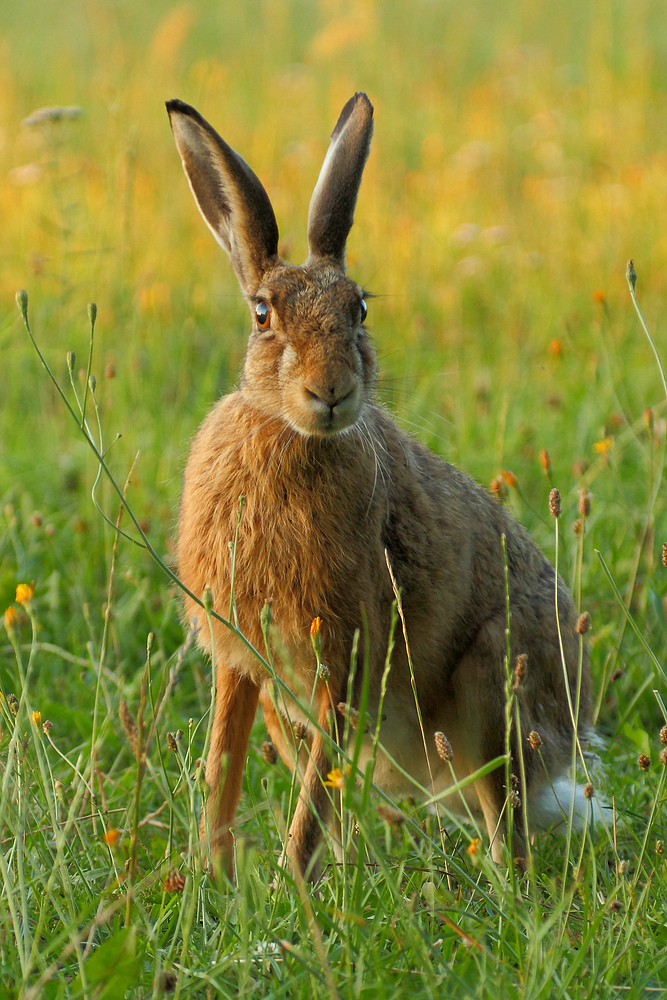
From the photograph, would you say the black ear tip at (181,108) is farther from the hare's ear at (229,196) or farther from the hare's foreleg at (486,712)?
the hare's foreleg at (486,712)

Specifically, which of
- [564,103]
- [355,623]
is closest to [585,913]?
[355,623]

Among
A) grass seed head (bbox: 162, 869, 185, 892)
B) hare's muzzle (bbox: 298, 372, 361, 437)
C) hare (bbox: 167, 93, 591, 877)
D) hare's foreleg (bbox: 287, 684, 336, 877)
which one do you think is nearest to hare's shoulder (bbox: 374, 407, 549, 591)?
hare (bbox: 167, 93, 591, 877)

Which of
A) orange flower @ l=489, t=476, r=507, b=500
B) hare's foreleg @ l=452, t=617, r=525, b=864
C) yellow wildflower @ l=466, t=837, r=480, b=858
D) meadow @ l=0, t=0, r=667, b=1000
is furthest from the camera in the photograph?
orange flower @ l=489, t=476, r=507, b=500

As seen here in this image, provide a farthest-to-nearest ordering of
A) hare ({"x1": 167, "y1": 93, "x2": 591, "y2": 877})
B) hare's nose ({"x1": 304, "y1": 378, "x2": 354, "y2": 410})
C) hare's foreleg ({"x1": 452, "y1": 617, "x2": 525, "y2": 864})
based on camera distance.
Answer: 1. hare's foreleg ({"x1": 452, "y1": 617, "x2": 525, "y2": 864})
2. hare ({"x1": 167, "y1": 93, "x2": 591, "y2": 877})
3. hare's nose ({"x1": 304, "y1": 378, "x2": 354, "y2": 410})

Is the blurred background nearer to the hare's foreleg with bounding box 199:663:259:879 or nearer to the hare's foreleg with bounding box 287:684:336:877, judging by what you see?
the hare's foreleg with bounding box 199:663:259:879

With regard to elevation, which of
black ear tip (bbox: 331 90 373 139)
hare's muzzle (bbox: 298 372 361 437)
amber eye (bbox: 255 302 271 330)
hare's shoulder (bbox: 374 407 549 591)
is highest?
black ear tip (bbox: 331 90 373 139)

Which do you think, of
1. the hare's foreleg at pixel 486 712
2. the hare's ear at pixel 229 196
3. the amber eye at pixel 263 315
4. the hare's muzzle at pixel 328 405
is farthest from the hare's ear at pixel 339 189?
the hare's foreleg at pixel 486 712

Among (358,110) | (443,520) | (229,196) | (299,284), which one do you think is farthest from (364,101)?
(443,520)

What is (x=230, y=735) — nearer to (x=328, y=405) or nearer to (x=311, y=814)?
(x=311, y=814)

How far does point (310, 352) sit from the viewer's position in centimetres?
260

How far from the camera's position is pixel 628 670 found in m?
3.52

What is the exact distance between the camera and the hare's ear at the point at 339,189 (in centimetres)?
289

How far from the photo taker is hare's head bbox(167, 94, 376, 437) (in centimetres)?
258

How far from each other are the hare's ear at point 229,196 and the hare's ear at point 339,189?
117mm
